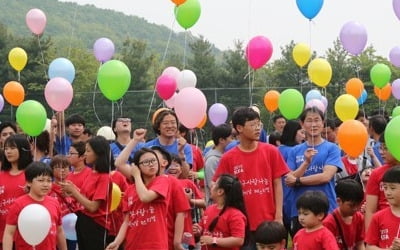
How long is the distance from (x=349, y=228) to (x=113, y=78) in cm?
247

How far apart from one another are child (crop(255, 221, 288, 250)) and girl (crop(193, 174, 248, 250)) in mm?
224

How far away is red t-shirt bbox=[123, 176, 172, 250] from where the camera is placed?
19.2 ft

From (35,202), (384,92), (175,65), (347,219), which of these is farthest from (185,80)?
(175,65)

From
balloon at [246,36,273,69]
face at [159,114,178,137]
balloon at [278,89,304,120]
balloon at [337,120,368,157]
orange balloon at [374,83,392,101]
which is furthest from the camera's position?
orange balloon at [374,83,392,101]

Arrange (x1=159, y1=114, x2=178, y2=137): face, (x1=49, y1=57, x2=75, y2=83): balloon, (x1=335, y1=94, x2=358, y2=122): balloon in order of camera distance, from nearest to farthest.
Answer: (x1=159, y1=114, x2=178, y2=137): face → (x1=335, y1=94, x2=358, y2=122): balloon → (x1=49, y1=57, x2=75, y2=83): balloon

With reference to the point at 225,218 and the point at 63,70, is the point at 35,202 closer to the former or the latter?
the point at 225,218

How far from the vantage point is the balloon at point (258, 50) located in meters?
8.45

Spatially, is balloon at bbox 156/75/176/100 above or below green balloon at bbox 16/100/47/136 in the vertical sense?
above

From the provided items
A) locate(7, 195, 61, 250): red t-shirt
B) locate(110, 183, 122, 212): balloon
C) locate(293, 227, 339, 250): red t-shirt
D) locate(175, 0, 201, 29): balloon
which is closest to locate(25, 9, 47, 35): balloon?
locate(175, 0, 201, 29): balloon

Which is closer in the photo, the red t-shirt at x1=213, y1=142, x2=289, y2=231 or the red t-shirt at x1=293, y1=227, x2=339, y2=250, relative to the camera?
the red t-shirt at x1=293, y1=227, x2=339, y2=250

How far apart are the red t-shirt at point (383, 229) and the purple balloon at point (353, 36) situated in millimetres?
3433

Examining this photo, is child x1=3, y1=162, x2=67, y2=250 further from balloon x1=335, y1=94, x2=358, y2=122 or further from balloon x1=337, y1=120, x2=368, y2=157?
balloon x1=335, y1=94, x2=358, y2=122

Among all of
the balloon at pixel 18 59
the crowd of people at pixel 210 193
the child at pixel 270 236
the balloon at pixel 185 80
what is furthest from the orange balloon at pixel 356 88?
the child at pixel 270 236

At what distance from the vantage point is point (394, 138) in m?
5.41
